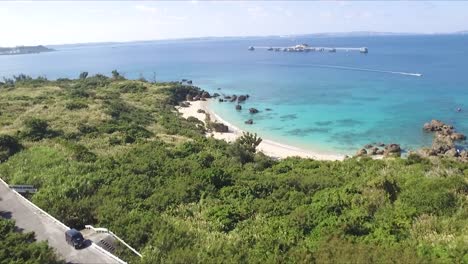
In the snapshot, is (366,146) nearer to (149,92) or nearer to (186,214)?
(186,214)

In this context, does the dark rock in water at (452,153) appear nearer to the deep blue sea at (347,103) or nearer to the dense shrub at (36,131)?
the deep blue sea at (347,103)

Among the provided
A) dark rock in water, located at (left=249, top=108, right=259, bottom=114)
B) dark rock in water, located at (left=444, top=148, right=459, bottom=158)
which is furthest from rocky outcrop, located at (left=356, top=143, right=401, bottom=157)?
dark rock in water, located at (left=249, top=108, right=259, bottom=114)

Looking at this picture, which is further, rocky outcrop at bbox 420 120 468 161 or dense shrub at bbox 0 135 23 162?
rocky outcrop at bbox 420 120 468 161

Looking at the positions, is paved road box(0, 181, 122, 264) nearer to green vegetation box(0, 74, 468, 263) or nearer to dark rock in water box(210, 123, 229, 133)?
green vegetation box(0, 74, 468, 263)

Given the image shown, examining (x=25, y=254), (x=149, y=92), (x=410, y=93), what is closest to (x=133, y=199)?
(x=25, y=254)

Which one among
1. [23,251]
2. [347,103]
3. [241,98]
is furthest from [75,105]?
[347,103]

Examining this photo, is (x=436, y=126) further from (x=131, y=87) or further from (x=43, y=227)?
(x=131, y=87)
